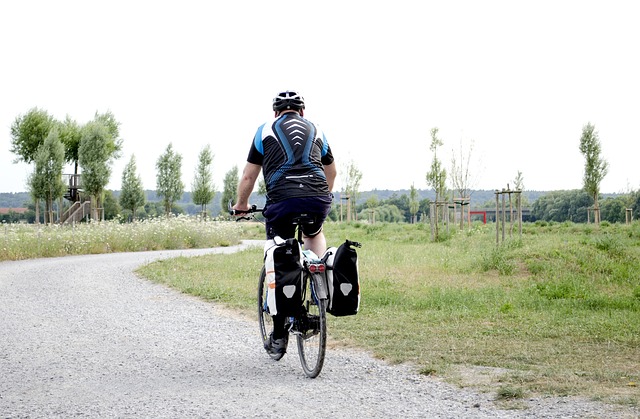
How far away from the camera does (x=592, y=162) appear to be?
3800cm

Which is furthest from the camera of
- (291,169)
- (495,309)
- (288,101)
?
(495,309)

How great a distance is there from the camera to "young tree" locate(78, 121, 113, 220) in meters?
47.5

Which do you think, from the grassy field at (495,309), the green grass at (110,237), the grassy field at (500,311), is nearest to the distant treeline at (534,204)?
the green grass at (110,237)

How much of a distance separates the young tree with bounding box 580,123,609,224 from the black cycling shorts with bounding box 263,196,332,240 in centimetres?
3578

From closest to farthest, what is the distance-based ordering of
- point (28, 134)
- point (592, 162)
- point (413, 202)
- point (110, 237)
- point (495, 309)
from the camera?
point (495, 309)
point (110, 237)
point (592, 162)
point (28, 134)
point (413, 202)

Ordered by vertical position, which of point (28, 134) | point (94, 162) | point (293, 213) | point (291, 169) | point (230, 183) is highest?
point (28, 134)

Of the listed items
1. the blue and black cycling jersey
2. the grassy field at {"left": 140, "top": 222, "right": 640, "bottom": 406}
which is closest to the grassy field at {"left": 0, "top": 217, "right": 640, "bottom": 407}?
the grassy field at {"left": 140, "top": 222, "right": 640, "bottom": 406}

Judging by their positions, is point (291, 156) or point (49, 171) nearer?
point (291, 156)

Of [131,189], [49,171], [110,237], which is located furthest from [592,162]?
[131,189]

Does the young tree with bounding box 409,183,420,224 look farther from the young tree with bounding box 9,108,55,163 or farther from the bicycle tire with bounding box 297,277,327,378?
the bicycle tire with bounding box 297,277,327,378

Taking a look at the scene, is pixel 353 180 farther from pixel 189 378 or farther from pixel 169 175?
pixel 189 378

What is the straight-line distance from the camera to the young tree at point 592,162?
37.8 m

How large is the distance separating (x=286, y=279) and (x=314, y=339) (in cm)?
54

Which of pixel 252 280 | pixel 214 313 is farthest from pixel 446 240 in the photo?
pixel 214 313
